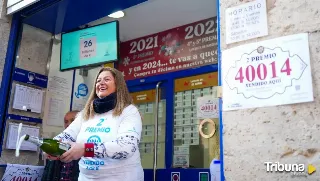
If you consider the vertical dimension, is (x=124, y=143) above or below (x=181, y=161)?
above

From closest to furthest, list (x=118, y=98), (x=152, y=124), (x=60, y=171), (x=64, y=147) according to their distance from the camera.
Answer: (x=64, y=147)
(x=118, y=98)
(x=60, y=171)
(x=152, y=124)

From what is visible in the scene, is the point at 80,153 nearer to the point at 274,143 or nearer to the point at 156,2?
the point at 274,143

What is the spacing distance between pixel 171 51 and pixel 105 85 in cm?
210

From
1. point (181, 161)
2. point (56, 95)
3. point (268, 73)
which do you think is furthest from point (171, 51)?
point (268, 73)

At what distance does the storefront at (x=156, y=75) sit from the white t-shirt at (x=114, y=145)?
4.87 ft

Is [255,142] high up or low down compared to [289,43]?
down

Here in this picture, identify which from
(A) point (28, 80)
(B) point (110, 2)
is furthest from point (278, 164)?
(A) point (28, 80)

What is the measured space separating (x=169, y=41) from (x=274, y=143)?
9.96ft

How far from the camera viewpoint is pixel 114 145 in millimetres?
1945

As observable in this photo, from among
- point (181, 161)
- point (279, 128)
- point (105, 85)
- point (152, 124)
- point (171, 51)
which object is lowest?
point (181, 161)

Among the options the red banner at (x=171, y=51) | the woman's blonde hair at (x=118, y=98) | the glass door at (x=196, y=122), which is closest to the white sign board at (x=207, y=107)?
the glass door at (x=196, y=122)

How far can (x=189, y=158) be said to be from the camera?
390 centimetres

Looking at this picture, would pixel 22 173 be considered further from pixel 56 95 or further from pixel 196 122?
pixel 196 122

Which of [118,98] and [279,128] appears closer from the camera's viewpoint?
[279,128]
